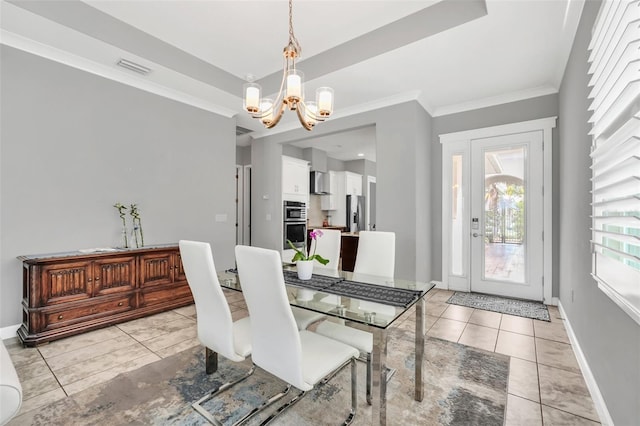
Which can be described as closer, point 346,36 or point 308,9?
point 308,9

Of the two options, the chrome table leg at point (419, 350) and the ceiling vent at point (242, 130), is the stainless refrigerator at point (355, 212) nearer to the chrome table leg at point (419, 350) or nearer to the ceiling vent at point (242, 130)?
the ceiling vent at point (242, 130)

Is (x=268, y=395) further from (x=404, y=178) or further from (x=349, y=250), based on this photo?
(x=349, y=250)

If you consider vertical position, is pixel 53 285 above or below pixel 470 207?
below

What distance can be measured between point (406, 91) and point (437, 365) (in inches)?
128

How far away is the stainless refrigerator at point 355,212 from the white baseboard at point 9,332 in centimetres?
629

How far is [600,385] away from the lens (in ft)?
5.68

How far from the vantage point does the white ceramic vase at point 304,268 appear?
2.15 m

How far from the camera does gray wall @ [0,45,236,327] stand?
2.75 meters

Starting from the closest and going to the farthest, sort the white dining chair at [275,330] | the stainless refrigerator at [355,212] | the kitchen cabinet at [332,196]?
1. the white dining chair at [275,330]
2. the kitchen cabinet at [332,196]
3. the stainless refrigerator at [355,212]

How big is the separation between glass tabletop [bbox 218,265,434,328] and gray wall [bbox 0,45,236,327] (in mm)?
2034

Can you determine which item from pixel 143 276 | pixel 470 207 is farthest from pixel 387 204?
pixel 143 276

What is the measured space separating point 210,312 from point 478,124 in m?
4.31

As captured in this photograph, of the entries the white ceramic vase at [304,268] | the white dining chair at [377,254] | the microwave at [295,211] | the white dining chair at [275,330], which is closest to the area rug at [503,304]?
the white dining chair at [377,254]

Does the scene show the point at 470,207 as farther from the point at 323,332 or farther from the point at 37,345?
the point at 37,345
